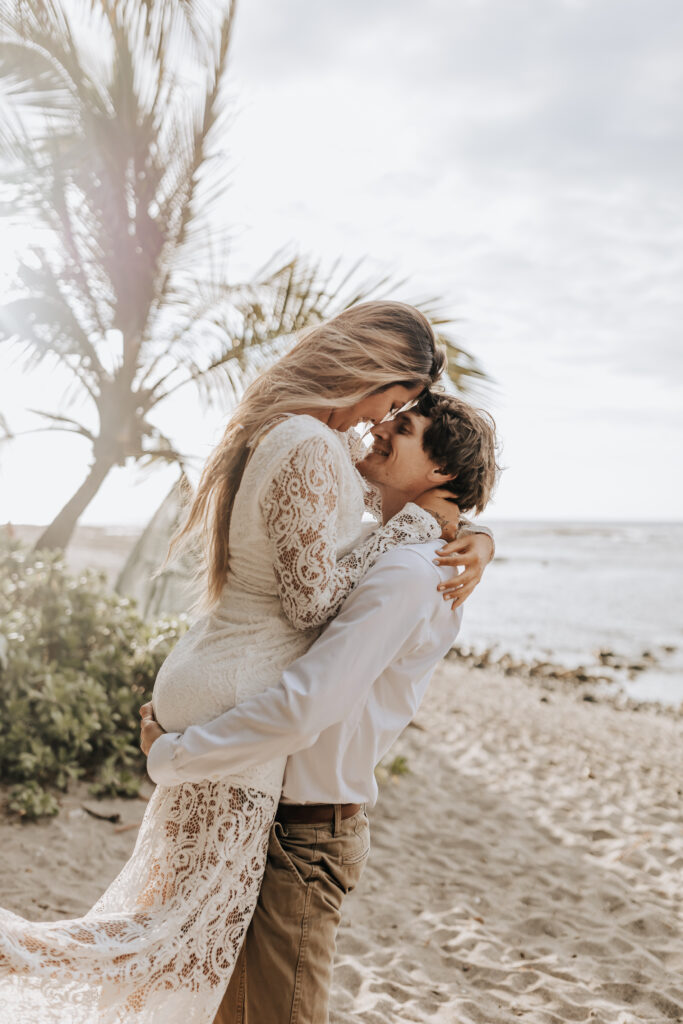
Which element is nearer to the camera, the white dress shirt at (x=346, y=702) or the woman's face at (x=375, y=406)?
the white dress shirt at (x=346, y=702)

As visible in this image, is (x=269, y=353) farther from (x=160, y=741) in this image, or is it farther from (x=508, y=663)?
(x=508, y=663)

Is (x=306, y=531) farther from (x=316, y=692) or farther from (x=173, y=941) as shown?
(x=173, y=941)

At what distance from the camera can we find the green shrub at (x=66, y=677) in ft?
16.7

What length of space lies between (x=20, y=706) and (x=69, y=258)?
3.72 metres

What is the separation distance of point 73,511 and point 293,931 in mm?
5656

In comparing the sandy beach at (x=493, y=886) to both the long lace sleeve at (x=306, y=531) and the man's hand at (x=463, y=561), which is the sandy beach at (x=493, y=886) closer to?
the man's hand at (x=463, y=561)

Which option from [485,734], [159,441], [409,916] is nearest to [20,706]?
[409,916]

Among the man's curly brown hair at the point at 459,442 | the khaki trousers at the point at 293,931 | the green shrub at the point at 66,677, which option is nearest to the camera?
the khaki trousers at the point at 293,931

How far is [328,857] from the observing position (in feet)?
6.65

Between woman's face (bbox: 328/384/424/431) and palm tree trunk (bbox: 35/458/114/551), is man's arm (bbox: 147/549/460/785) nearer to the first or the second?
woman's face (bbox: 328/384/424/431)

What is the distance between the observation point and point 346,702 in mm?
1840

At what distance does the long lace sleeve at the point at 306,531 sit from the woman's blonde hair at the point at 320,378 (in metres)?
0.18

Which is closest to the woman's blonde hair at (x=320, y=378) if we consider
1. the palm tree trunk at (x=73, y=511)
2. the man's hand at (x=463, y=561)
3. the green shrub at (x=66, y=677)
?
the man's hand at (x=463, y=561)

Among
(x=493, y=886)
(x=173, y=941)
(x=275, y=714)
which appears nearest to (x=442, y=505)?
(x=275, y=714)
